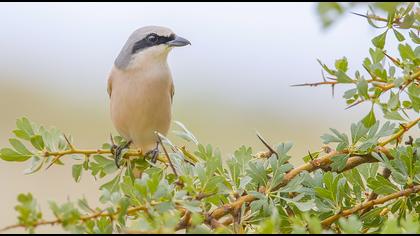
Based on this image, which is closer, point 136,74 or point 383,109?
point 383,109

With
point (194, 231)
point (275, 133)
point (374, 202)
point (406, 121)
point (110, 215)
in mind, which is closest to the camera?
point (194, 231)

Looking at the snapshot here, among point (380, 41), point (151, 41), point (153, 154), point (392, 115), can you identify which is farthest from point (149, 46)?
point (392, 115)

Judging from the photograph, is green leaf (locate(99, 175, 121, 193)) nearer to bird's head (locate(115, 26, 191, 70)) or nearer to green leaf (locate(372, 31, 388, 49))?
green leaf (locate(372, 31, 388, 49))

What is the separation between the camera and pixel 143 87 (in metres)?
3.85

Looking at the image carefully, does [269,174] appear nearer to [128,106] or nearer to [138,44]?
[128,106]

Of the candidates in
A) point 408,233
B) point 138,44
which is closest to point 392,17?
point 408,233

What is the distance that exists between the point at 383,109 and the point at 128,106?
206 centimetres

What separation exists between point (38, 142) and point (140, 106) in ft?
5.79

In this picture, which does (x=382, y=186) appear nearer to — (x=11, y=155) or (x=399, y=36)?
(x=399, y=36)

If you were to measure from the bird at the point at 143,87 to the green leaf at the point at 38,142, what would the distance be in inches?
60.6

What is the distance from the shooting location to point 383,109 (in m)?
1.89

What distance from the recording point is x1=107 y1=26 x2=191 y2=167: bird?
3762mm

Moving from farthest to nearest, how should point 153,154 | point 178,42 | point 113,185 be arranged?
point 178,42, point 153,154, point 113,185

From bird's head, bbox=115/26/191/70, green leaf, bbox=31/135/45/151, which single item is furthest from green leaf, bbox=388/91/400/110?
bird's head, bbox=115/26/191/70
